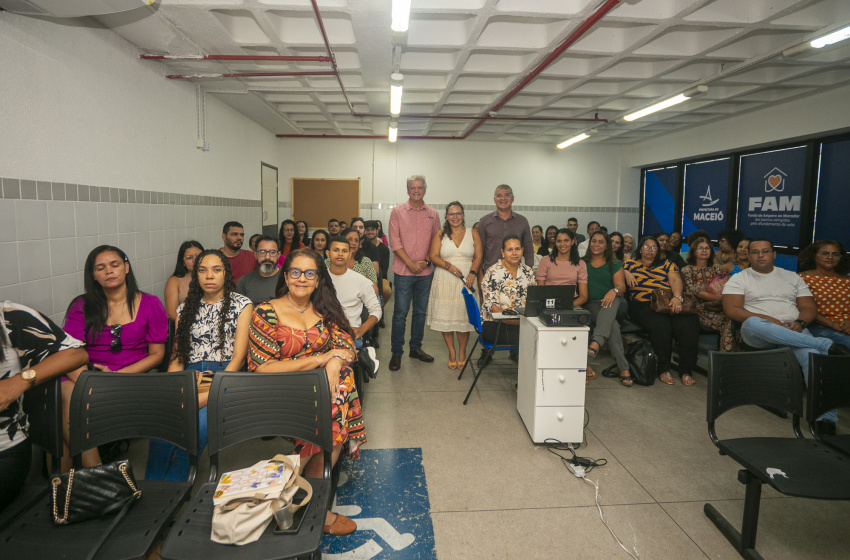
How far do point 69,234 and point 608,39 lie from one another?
4672 mm

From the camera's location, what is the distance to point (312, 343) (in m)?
2.42

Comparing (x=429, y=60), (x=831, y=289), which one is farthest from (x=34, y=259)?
(x=831, y=289)

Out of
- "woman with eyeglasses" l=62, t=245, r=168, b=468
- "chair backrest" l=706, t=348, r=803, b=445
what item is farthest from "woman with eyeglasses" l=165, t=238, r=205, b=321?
"chair backrest" l=706, t=348, r=803, b=445

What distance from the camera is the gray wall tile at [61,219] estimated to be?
9.44 ft

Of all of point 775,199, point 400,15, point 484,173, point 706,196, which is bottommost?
point 775,199

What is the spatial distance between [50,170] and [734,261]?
6.30 m

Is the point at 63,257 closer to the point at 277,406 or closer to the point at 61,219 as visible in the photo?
the point at 61,219

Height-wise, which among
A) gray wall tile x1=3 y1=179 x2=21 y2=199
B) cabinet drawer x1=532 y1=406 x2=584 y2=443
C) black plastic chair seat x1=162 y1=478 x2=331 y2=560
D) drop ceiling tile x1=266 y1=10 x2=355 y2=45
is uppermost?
drop ceiling tile x1=266 y1=10 x2=355 y2=45

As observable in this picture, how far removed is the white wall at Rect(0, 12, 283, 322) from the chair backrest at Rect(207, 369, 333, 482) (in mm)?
1689

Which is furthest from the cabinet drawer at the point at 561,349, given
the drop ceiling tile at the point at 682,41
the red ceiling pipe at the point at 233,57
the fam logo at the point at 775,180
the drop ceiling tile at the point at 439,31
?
the fam logo at the point at 775,180

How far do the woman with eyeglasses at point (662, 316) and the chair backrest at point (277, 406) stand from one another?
3672mm

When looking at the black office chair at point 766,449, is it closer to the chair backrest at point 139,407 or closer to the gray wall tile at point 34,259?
the chair backrest at point 139,407

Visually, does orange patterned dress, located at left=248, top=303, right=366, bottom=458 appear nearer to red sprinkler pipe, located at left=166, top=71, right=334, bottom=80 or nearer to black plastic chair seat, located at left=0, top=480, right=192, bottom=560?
black plastic chair seat, located at left=0, top=480, right=192, bottom=560

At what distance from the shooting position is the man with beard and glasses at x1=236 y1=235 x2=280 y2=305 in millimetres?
3723
